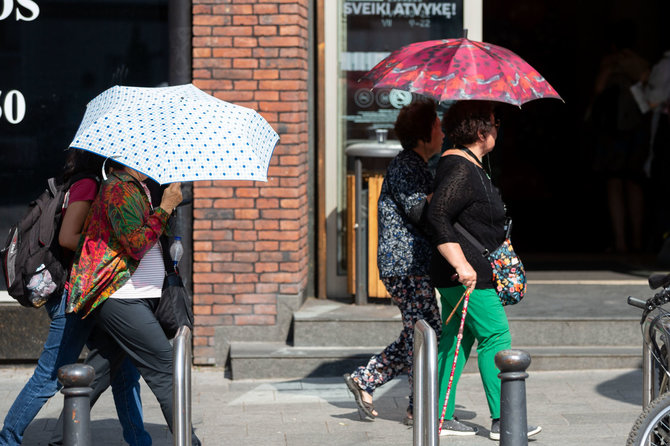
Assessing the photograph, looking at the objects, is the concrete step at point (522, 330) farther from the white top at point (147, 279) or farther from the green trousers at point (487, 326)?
the white top at point (147, 279)

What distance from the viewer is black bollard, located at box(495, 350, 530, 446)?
434 cm

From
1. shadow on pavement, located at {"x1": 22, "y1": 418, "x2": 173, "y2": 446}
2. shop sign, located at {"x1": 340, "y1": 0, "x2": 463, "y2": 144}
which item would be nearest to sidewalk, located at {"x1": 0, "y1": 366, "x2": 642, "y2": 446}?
shadow on pavement, located at {"x1": 22, "y1": 418, "x2": 173, "y2": 446}

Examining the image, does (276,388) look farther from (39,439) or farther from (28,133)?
(28,133)

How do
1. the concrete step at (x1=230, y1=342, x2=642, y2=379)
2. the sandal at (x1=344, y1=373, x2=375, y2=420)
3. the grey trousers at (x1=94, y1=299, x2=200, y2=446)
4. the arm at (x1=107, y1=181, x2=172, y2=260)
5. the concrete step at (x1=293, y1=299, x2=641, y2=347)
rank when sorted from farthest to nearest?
the concrete step at (x1=293, y1=299, x2=641, y2=347), the concrete step at (x1=230, y1=342, x2=642, y2=379), the sandal at (x1=344, y1=373, x2=375, y2=420), the grey trousers at (x1=94, y1=299, x2=200, y2=446), the arm at (x1=107, y1=181, x2=172, y2=260)

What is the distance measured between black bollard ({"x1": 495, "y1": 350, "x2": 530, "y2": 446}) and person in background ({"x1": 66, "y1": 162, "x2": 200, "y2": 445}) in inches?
64.9

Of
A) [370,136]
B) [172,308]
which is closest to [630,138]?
[370,136]

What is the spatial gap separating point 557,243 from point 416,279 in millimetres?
5681

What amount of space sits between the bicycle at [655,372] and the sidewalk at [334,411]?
3.23ft

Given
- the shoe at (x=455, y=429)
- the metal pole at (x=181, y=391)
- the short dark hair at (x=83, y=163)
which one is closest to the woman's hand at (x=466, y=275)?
the shoe at (x=455, y=429)

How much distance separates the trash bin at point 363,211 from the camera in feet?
25.5

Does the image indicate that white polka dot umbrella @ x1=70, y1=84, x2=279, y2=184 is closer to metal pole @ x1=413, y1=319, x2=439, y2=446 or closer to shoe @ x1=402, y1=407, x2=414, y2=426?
metal pole @ x1=413, y1=319, x2=439, y2=446

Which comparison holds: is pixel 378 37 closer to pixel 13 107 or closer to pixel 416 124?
pixel 416 124

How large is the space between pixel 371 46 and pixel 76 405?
187 inches

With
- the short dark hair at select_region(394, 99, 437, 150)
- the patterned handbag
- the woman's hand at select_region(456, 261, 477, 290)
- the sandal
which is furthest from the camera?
the sandal
